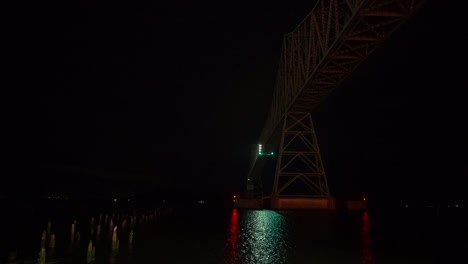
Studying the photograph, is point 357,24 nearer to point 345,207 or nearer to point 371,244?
point 371,244

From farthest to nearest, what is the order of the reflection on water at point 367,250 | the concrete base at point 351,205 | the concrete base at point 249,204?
the concrete base at point 249,204 < the concrete base at point 351,205 < the reflection on water at point 367,250

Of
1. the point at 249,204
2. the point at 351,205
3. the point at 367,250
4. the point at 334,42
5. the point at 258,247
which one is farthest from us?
the point at 249,204

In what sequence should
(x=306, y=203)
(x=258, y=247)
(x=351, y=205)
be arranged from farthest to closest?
(x=351, y=205)
(x=306, y=203)
(x=258, y=247)

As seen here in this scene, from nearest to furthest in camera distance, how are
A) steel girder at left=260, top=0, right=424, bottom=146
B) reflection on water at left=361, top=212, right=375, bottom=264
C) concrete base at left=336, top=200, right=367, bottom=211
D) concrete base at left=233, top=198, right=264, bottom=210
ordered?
1. reflection on water at left=361, top=212, right=375, bottom=264
2. steel girder at left=260, top=0, right=424, bottom=146
3. concrete base at left=336, top=200, right=367, bottom=211
4. concrete base at left=233, top=198, right=264, bottom=210

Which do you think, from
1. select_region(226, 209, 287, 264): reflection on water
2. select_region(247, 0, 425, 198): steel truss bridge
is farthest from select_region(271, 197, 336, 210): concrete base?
select_region(226, 209, 287, 264): reflection on water

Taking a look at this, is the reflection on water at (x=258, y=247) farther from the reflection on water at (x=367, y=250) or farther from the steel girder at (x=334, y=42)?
the steel girder at (x=334, y=42)

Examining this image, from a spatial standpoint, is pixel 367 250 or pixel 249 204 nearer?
pixel 367 250

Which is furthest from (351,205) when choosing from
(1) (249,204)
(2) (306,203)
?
(1) (249,204)

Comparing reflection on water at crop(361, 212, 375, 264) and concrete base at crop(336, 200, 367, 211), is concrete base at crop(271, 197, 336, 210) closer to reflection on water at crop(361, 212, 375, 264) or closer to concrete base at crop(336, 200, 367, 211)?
concrete base at crop(336, 200, 367, 211)

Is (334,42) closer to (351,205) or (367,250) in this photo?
(367,250)

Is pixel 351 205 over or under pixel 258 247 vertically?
over

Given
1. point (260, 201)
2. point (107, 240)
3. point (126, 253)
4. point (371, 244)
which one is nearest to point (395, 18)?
point (371, 244)

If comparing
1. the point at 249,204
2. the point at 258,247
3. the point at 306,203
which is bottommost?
the point at 258,247

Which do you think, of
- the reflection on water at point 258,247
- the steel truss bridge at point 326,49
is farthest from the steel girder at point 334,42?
the reflection on water at point 258,247
